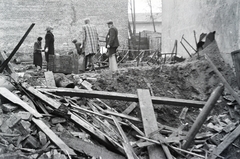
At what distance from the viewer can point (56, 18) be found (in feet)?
65.9

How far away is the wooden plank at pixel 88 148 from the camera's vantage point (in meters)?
4.11

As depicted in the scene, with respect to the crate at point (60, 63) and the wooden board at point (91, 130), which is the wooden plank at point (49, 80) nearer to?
the crate at point (60, 63)

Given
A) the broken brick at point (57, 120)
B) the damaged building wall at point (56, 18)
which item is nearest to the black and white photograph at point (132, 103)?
the broken brick at point (57, 120)

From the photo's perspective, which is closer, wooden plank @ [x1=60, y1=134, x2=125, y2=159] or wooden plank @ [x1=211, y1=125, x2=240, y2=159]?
wooden plank @ [x1=60, y1=134, x2=125, y2=159]

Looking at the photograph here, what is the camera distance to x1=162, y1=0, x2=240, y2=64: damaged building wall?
7961 millimetres

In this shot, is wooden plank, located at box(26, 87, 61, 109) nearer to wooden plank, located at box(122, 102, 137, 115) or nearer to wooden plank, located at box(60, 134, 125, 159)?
wooden plank, located at box(60, 134, 125, 159)

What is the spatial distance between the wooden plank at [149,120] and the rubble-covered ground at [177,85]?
44cm

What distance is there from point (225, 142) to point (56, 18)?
58.4 feet

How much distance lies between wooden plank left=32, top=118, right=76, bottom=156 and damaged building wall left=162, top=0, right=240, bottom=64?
583cm

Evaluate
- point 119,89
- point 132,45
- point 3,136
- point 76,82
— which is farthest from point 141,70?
point 132,45

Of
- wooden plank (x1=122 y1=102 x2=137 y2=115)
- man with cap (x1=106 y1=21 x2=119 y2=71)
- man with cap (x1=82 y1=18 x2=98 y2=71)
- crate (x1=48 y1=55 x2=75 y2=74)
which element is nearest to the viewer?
wooden plank (x1=122 y1=102 x2=137 y2=115)

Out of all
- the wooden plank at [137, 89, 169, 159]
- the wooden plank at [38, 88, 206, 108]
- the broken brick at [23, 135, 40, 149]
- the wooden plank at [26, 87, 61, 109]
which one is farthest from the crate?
the broken brick at [23, 135, 40, 149]

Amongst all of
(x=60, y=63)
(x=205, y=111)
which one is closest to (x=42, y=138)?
(x=205, y=111)

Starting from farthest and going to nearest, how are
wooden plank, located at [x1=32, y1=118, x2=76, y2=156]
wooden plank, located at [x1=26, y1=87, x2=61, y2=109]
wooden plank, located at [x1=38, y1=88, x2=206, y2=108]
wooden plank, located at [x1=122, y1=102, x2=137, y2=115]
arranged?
wooden plank, located at [x1=122, y1=102, x2=137, y2=115]
wooden plank, located at [x1=38, y1=88, x2=206, y2=108]
wooden plank, located at [x1=26, y1=87, x2=61, y2=109]
wooden plank, located at [x1=32, y1=118, x2=76, y2=156]
